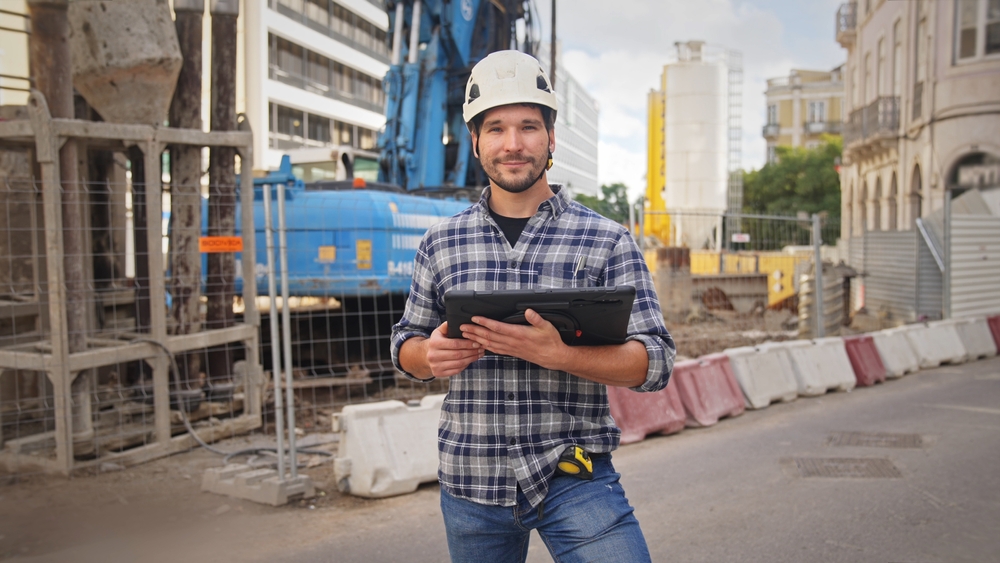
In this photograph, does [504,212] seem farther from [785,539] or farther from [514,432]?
[785,539]

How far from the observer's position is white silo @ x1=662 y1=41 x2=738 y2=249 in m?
64.0

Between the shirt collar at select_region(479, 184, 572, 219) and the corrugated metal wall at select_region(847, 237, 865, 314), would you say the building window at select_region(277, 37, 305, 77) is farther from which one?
the shirt collar at select_region(479, 184, 572, 219)

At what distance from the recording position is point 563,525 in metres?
2.03

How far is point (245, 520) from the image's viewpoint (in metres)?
5.01

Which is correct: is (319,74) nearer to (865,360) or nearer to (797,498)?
(865,360)

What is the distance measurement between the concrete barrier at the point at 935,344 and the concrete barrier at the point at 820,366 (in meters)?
2.06

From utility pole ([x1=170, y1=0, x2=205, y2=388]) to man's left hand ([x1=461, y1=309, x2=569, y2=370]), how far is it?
5.61 meters

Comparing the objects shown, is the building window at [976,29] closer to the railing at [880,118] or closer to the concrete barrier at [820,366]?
the railing at [880,118]

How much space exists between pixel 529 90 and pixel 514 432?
0.94 m

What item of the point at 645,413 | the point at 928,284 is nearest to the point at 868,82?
the point at 928,284

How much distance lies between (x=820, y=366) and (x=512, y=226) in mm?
8256

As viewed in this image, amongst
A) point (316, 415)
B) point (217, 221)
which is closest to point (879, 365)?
point (316, 415)

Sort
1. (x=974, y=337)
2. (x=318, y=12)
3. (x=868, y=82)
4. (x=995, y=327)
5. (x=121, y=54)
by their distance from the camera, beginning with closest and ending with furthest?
(x=121, y=54)
(x=974, y=337)
(x=995, y=327)
(x=868, y=82)
(x=318, y=12)

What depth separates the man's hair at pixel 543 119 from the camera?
2207mm
